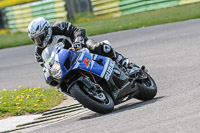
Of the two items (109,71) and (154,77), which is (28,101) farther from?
(109,71)

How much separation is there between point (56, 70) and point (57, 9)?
14.0 m

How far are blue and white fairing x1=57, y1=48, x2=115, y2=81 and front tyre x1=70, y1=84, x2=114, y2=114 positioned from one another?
317 millimetres

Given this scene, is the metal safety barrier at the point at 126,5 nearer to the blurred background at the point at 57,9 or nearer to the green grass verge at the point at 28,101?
the blurred background at the point at 57,9

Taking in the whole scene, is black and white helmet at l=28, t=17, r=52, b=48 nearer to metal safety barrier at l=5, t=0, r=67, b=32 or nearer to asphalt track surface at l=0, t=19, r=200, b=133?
asphalt track surface at l=0, t=19, r=200, b=133

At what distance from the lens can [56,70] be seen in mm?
6574

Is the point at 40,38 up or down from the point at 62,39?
up

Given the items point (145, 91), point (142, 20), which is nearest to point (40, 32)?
point (145, 91)

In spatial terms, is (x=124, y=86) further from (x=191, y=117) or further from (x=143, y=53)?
(x=143, y=53)

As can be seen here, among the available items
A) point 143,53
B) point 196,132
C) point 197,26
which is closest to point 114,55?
point 196,132

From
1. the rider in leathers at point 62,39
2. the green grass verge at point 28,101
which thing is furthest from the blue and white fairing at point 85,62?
the green grass verge at point 28,101

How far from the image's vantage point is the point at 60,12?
2041 centimetres

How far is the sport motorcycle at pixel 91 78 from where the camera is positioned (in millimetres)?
6504

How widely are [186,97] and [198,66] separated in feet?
9.07

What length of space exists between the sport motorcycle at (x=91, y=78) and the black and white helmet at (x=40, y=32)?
151 mm
